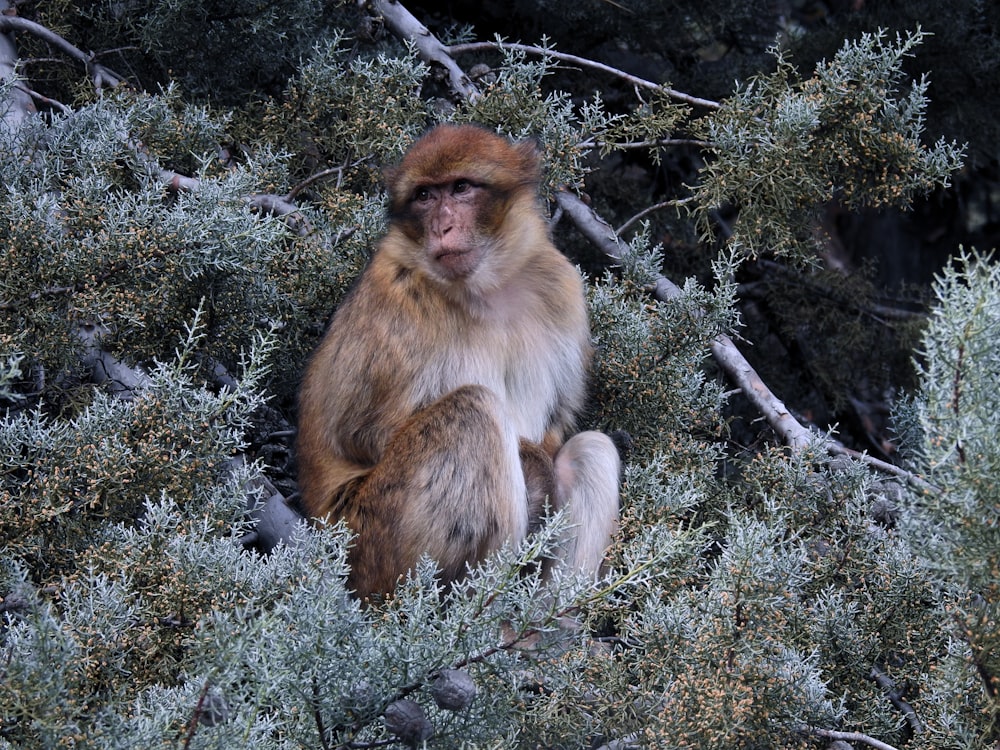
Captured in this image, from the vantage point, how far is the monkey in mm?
4121

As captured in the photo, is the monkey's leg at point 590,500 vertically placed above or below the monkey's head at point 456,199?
below

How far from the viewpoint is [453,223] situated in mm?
4348

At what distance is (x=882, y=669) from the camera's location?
395cm

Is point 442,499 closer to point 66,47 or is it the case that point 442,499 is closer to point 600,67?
point 600,67

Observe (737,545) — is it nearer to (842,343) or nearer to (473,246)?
(473,246)

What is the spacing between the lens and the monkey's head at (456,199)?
4340 millimetres

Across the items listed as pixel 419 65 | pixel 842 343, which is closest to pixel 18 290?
pixel 419 65

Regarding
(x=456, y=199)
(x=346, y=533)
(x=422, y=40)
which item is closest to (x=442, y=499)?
(x=346, y=533)

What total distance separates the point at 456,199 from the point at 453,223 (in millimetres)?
117

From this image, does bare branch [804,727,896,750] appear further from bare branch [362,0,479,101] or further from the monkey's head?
bare branch [362,0,479,101]

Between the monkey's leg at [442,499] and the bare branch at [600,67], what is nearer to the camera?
the monkey's leg at [442,499]

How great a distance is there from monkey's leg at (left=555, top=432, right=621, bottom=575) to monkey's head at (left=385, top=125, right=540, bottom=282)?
2.74 feet

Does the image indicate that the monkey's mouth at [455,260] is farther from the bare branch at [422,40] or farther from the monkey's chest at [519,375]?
the bare branch at [422,40]

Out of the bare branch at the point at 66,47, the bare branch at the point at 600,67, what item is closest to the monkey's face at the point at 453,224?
the bare branch at the point at 600,67
